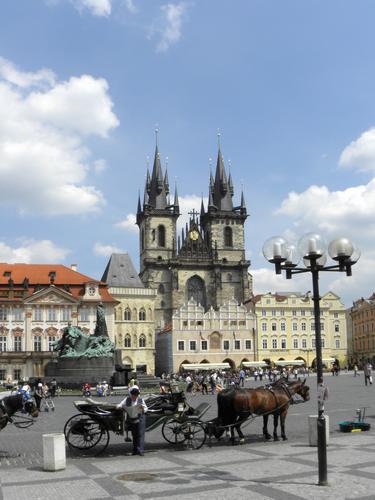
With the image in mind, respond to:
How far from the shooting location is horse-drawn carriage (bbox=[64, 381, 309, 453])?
12.6 metres

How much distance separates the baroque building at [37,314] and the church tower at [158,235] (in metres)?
23.2

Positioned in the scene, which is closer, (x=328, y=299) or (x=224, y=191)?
(x=328, y=299)

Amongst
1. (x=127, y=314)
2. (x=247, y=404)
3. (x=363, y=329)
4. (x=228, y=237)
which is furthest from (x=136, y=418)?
(x=363, y=329)

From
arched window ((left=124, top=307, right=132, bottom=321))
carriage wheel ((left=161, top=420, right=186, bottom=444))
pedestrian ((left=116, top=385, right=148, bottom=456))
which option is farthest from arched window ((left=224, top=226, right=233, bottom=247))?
pedestrian ((left=116, top=385, right=148, bottom=456))

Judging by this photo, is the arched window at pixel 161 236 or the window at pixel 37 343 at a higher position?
the arched window at pixel 161 236

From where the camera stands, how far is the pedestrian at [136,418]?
12305 mm

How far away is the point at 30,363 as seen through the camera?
214 ft

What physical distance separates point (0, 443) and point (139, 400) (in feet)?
14.7

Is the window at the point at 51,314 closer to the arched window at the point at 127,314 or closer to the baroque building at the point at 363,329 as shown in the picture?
the arched window at the point at 127,314

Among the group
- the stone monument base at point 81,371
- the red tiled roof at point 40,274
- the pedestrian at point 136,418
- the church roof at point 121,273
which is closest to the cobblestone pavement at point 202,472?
the pedestrian at point 136,418

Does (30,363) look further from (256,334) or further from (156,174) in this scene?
(156,174)

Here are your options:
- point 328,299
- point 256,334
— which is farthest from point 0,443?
point 328,299

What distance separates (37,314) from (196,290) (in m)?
32.7

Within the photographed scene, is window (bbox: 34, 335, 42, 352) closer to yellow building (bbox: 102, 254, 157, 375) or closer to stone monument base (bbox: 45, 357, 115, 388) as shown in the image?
yellow building (bbox: 102, 254, 157, 375)
